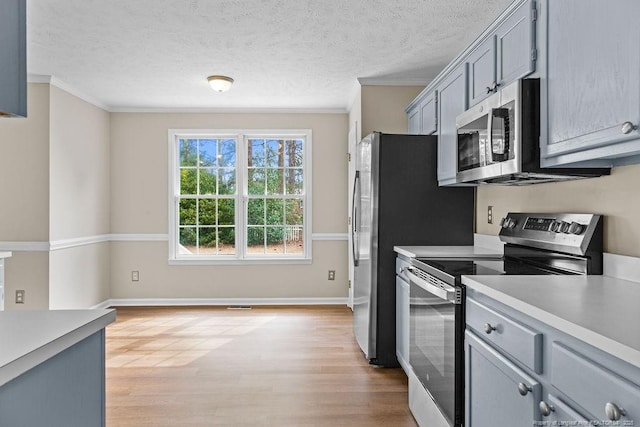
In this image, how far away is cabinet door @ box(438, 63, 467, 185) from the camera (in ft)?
9.55

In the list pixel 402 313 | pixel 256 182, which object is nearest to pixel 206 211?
pixel 256 182

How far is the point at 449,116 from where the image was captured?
3141 mm

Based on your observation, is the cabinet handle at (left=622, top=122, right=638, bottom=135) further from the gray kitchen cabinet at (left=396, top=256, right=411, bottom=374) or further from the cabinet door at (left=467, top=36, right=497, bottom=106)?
the gray kitchen cabinet at (left=396, top=256, right=411, bottom=374)

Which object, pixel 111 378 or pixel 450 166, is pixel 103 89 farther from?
pixel 450 166

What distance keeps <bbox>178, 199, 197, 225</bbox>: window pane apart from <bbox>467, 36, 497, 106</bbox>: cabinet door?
3.82 metres

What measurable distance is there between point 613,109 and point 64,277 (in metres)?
4.68

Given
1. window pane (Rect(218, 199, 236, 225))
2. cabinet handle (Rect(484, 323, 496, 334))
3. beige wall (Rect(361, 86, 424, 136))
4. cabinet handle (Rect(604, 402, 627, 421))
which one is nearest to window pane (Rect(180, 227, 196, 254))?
window pane (Rect(218, 199, 236, 225))

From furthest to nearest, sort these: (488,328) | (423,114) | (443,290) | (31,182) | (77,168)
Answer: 1. (77,168)
2. (31,182)
3. (423,114)
4. (443,290)
5. (488,328)

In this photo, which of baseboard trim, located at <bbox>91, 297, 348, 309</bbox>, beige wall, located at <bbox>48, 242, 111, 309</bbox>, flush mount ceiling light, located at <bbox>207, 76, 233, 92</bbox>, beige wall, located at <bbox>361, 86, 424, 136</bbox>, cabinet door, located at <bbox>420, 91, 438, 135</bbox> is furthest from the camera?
baseboard trim, located at <bbox>91, 297, 348, 309</bbox>

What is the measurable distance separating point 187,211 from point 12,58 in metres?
4.58

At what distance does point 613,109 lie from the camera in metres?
1.50

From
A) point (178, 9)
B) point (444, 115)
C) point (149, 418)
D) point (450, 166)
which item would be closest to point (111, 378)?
point (149, 418)

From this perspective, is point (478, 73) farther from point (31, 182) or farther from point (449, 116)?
point (31, 182)

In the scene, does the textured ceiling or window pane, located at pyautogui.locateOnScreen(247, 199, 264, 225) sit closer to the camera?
the textured ceiling
